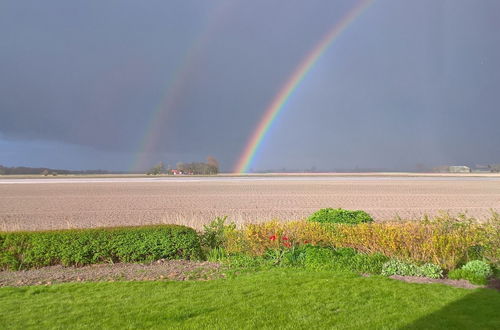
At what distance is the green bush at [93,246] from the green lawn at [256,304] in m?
2.50

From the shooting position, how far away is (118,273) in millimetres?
10125

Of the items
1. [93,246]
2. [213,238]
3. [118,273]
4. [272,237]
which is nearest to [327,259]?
[272,237]

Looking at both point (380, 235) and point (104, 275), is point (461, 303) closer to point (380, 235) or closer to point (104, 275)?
point (380, 235)

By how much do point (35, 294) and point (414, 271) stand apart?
23.9 ft

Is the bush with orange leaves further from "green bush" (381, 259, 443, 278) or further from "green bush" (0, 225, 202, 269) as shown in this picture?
"green bush" (0, 225, 202, 269)

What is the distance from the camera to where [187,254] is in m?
11.8

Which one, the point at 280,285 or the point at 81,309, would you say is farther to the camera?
the point at 280,285

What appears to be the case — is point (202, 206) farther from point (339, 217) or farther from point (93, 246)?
point (93, 246)

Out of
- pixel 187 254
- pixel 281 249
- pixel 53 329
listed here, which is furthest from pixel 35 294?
pixel 281 249

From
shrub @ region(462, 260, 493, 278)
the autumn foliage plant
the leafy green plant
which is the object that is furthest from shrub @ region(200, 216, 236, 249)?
shrub @ region(462, 260, 493, 278)

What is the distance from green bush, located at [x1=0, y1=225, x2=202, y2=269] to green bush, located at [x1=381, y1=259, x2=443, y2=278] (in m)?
4.67

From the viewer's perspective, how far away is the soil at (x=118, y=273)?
9.60 metres

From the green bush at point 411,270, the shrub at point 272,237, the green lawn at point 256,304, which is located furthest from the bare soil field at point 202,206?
the green bush at point 411,270

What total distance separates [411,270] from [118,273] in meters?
6.18
